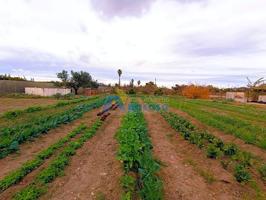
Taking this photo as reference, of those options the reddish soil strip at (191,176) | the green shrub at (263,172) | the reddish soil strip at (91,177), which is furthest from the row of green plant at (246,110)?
the reddish soil strip at (91,177)

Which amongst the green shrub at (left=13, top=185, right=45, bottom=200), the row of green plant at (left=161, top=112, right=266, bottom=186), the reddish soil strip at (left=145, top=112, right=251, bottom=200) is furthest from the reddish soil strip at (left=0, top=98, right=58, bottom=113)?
the row of green plant at (left=161, top=112, right=266, bottom=186)

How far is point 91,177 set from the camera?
356cm

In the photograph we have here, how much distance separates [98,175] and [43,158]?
165cm

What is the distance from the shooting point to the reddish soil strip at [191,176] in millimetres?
3096

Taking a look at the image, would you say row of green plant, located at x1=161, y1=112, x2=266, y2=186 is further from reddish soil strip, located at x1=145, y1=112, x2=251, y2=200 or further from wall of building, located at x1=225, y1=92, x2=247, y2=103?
wall of building, located at x1=225, y1=92, x2=247, y2=103

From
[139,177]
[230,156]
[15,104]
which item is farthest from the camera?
[15,104]

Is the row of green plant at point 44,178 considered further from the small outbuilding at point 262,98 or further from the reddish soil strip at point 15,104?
the small outbuilding at point 262,98

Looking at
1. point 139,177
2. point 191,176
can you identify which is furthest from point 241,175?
point 139,177

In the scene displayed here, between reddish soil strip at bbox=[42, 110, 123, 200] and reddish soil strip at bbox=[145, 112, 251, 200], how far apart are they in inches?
37.8

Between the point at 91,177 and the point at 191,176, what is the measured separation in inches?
79.8

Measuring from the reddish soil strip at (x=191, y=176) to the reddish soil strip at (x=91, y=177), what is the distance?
960 mm

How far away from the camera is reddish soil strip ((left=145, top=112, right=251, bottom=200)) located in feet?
10.2

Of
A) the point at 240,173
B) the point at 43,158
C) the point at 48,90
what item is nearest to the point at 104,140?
the point at 43,158

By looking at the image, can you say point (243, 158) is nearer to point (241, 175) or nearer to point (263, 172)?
point (263, 172)
